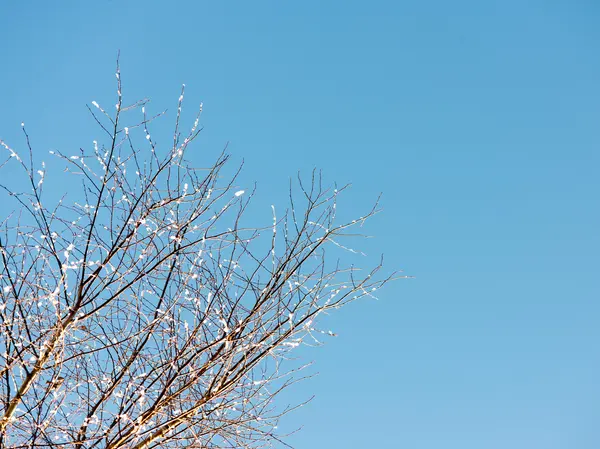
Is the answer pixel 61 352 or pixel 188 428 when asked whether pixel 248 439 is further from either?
pixel 61 352

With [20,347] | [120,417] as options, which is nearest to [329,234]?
[120,417]

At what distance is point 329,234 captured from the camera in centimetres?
331

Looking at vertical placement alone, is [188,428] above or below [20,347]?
below

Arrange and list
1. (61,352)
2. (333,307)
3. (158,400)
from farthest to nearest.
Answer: (333,307), (158,400), (61,352)

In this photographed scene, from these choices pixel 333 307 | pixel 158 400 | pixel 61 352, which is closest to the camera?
pixel 61 352

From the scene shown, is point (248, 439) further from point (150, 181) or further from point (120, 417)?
point (150, 181)

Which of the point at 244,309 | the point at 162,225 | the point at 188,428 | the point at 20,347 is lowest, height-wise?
the point at 188,428

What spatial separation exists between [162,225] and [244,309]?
582 mm

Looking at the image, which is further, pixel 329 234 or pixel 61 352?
pixel 329 234

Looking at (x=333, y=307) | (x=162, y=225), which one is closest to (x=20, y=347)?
(x=162, y=225)

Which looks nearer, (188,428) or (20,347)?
(20,347)

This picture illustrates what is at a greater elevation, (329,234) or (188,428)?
(329,234)

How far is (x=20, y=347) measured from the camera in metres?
2.88

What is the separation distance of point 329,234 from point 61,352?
140cm
